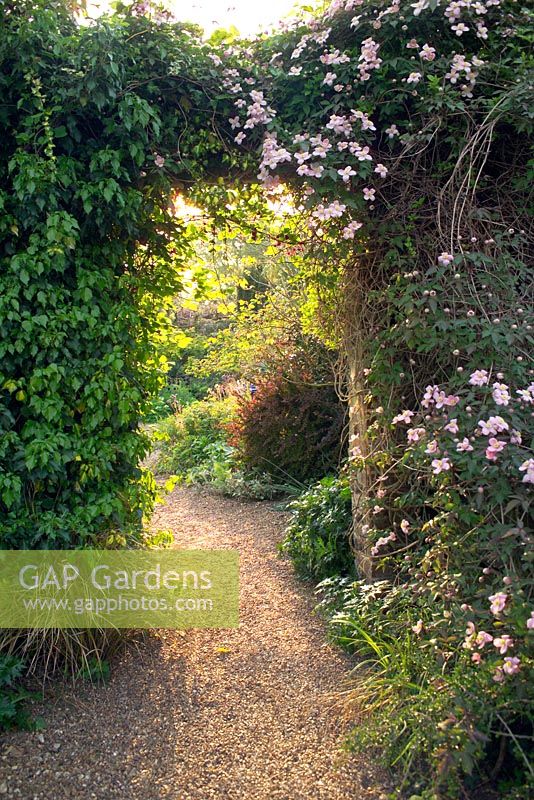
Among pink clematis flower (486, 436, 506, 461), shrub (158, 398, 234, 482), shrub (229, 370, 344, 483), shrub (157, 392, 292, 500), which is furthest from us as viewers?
shrub (158, 398, 234, 482)

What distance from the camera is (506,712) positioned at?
6.16 feet

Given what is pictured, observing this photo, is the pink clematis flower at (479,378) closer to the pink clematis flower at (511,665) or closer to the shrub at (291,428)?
the pink clematis flower at (511,665)

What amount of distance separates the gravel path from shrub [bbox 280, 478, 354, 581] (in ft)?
1.29

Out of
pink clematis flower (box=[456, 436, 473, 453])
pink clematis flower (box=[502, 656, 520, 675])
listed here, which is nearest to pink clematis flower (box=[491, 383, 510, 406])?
pink clematis flower (box=[456, 436, 473, 453])

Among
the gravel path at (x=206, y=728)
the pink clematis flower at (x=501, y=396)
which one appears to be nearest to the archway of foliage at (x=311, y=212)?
the pink clematis flower at (x=501, y=396)

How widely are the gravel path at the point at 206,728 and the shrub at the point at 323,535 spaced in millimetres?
393

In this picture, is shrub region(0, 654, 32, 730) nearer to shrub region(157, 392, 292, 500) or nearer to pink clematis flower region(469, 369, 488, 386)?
pink clematis flower region(469, 369, 488, 386)

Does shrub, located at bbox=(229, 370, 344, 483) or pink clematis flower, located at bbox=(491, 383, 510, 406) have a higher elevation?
pink clematis flower, located at bbox=(491, 383, 510, 406)

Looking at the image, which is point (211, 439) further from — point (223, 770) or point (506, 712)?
point (506, 712)

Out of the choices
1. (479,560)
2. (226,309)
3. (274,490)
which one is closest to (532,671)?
(479,560)

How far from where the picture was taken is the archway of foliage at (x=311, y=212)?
2531 millimetres

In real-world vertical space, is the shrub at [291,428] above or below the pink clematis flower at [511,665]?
below

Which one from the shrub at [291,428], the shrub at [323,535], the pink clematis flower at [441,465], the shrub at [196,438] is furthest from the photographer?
the shrub at [196,438]

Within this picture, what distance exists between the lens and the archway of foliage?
2.53 m
